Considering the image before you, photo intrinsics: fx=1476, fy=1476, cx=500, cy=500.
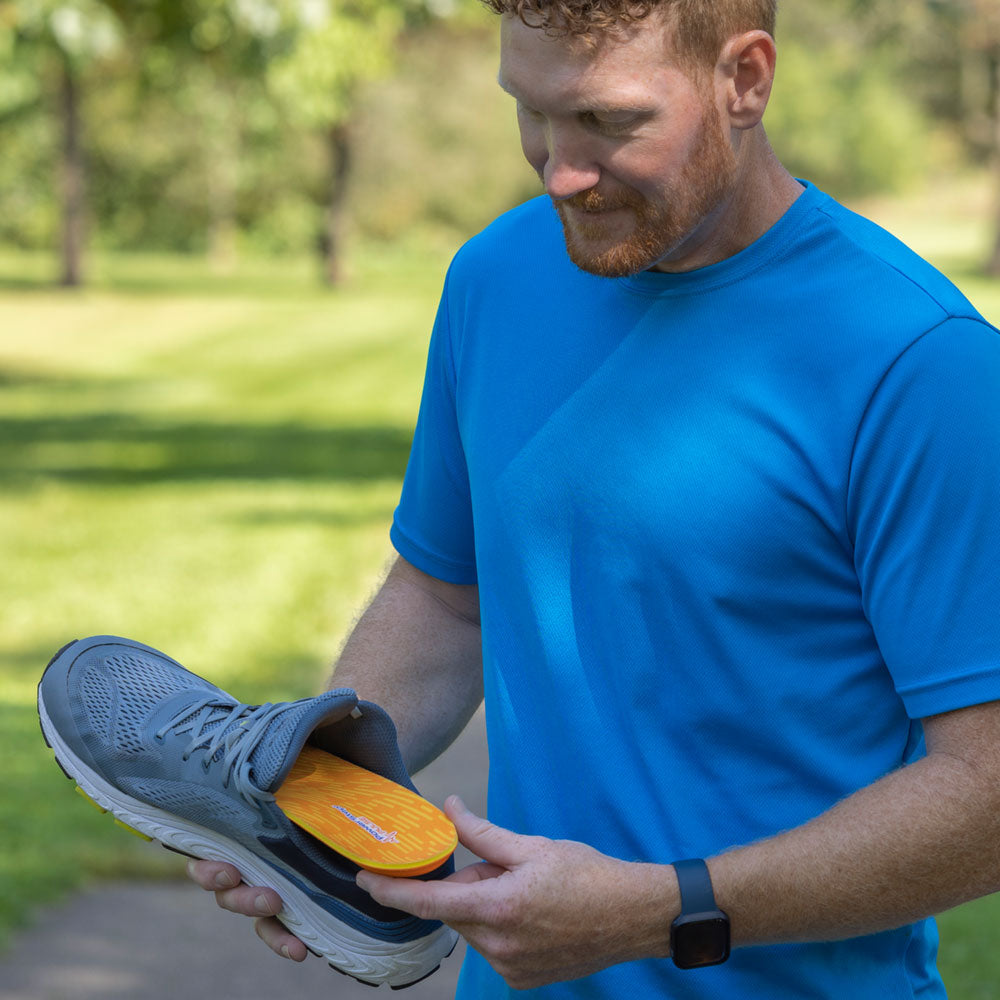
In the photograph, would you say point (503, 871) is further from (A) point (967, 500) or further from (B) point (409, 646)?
(A) point (967, 500)

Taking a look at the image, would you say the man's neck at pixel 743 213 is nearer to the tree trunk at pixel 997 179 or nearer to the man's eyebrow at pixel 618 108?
the man's eyebrow at pixel 618 108

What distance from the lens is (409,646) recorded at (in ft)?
7.15

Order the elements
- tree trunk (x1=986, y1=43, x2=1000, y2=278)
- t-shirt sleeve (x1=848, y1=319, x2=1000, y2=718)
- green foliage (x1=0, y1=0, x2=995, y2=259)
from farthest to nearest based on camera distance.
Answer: tree trunk (x1=986, y1=43, x2=1000, y2=278), green foliage (x1=0, y1=0, x2=995, y2=259), t-shirt sleeve (x1=848, y1=319, x2=1000, y2=718)

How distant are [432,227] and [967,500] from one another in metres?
49.5

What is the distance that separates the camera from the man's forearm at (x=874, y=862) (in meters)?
1.58

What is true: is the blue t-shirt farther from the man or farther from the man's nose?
the man's nose

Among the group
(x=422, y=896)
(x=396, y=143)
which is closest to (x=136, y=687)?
(x=422, y=896)

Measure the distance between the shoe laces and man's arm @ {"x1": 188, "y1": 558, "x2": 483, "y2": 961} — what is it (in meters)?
0.21

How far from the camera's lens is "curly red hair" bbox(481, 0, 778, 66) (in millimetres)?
1637

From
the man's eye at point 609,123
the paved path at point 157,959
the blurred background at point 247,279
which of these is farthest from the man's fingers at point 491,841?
the blurred background at point 247,279

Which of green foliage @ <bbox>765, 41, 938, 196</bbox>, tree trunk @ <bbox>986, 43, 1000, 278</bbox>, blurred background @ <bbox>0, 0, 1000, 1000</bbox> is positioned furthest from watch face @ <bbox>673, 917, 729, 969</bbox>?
green foliage @ <bbox>765, 41, 938, 196</bbox>

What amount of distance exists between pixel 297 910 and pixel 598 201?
96 centimetres

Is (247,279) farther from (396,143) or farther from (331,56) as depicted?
(331,56)

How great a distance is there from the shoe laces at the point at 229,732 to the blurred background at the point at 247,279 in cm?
315
